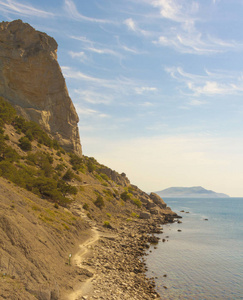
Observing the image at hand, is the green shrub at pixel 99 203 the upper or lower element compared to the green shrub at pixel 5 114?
lower

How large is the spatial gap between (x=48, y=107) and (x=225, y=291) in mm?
64989

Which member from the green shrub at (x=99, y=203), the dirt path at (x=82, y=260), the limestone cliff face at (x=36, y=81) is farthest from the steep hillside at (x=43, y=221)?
the limestone cliff face at (x=36, y=81)

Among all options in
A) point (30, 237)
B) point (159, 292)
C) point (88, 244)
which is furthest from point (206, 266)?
point (30, 237)

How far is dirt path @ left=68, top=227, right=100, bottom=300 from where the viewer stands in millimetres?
16016

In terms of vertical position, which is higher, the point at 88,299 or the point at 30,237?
the point at 30,237

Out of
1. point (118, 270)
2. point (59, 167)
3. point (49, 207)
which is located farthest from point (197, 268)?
point (59, 167)

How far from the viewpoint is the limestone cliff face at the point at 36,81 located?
66.8 meters

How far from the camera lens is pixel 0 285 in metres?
11.4

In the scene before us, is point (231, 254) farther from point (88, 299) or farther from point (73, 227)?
point (88, 299)

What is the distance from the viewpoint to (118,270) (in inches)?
902

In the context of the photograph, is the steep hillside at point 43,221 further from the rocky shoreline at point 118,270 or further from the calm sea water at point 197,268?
the calm sea water at point 197,268

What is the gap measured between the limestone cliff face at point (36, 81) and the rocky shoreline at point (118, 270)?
45.7m

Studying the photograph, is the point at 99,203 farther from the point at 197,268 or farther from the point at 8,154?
the point at 197,268

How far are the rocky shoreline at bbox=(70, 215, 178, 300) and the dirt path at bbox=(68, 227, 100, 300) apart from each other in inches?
5.8
